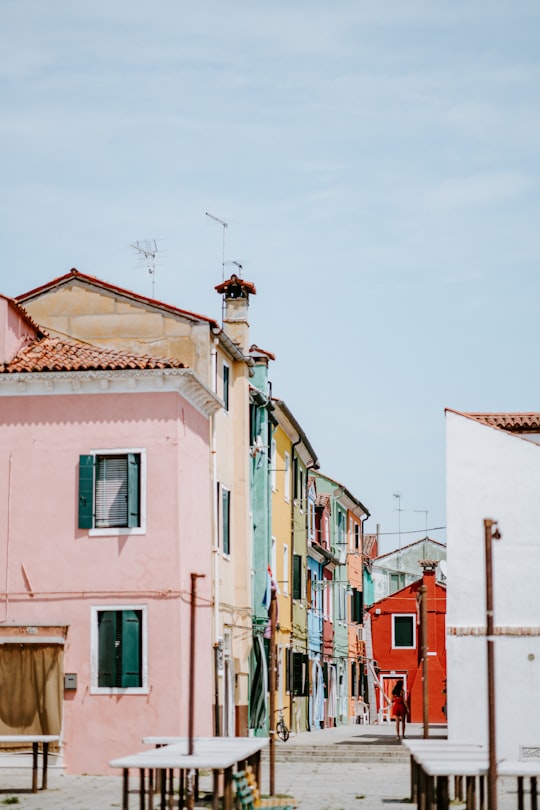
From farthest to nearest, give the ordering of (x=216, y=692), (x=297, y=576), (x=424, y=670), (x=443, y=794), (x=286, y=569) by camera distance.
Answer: (x=297, y=576), (x=286, y=569), (x=216, y=692), (x=424, y=670), (x=443, y=794)

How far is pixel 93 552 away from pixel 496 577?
9.21 metres

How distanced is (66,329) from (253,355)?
1030 cm

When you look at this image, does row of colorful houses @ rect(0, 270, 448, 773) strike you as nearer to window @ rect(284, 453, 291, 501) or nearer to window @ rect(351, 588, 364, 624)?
window @ rect(284, 453, 291, 501)

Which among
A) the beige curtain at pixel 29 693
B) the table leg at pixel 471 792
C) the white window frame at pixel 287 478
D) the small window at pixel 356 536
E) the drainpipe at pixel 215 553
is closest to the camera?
the table leg at pixel 471 792

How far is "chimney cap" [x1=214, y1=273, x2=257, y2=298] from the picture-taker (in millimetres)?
37969

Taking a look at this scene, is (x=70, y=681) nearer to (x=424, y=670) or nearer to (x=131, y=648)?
(x=131, y=648)

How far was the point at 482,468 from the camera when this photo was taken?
3250 centimetres

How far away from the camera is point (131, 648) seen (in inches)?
1103

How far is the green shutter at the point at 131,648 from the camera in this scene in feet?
91.6

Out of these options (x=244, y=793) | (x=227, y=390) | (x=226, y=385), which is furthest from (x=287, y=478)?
(x=244, y=793)

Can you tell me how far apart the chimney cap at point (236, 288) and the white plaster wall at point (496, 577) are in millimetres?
7607

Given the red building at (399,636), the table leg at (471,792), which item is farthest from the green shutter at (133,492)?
the red building at (399,636)

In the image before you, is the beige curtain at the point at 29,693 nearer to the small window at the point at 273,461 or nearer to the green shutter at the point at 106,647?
the green shutter at the point at 106,647

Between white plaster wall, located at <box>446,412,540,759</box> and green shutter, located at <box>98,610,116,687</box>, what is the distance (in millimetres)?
7692
